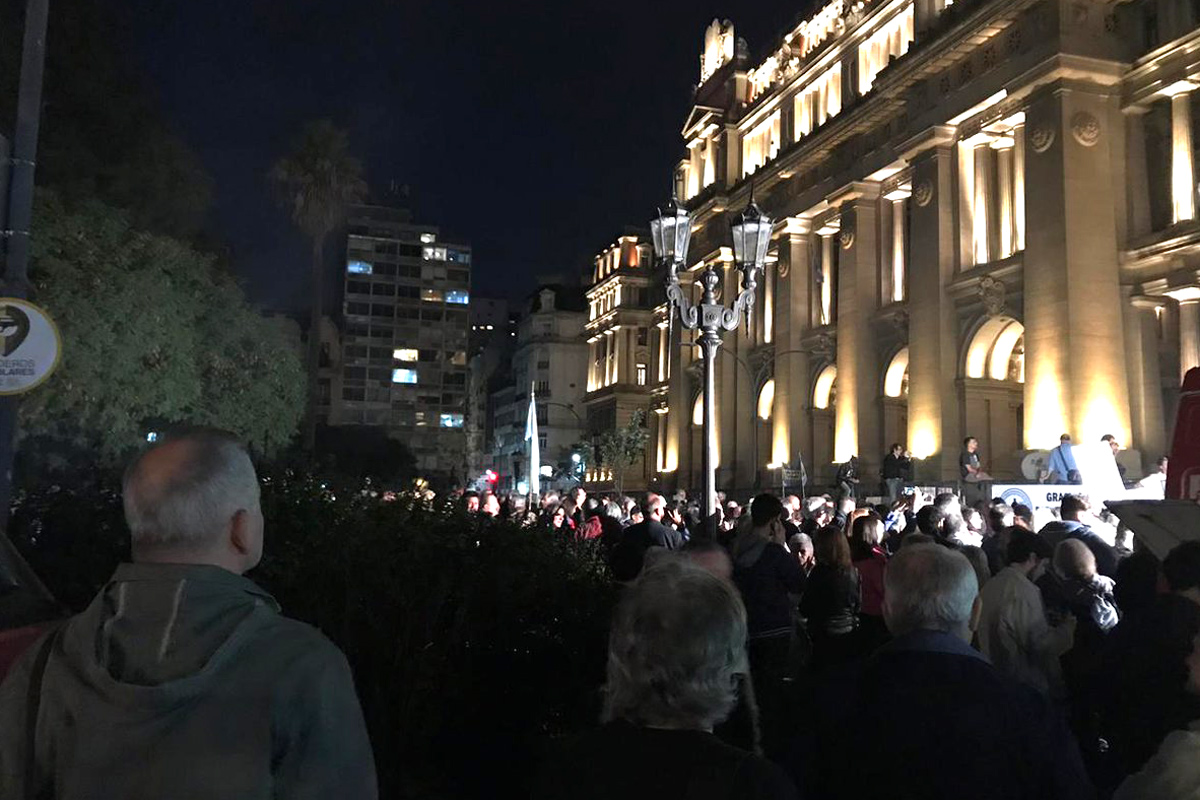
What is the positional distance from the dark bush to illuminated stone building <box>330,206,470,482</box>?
3672 inches

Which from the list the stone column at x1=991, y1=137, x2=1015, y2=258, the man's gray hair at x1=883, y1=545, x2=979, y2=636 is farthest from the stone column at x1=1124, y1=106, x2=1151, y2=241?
the man's gray hair at x1=883, y1=545, x2=979, y2=636

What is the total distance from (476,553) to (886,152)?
33092 millimetres

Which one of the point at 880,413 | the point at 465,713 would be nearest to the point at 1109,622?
the point at 465,713

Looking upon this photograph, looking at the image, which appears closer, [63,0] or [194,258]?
[63,0]

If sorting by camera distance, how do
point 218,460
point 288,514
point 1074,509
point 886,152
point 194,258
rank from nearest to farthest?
point 218,460, point 288,514, point 1074,509, point 194,258, point 886,152

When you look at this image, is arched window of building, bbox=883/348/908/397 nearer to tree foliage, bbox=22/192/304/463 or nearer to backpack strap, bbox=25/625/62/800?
tree foliage, bbox=22/192/304/463

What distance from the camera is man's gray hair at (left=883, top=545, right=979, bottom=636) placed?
331 cm

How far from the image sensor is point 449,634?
6176 millimetres

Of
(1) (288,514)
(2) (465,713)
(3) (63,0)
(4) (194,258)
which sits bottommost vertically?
(2) (465,713)

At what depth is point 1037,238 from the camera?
2744cm

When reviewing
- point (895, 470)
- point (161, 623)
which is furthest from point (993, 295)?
point (161, 623)

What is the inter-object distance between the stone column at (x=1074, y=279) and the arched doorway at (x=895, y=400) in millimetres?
8865

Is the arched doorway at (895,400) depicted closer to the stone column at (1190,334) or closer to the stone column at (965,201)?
the stone column at (965,201)

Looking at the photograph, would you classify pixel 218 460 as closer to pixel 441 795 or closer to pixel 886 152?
pixel 441 795
